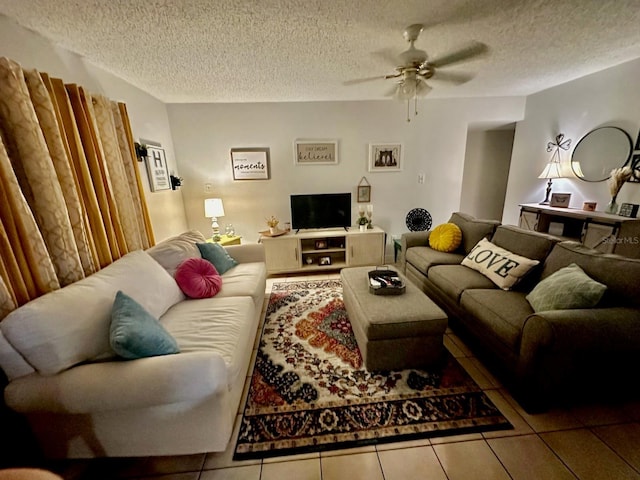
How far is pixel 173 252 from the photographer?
2084 millimetres

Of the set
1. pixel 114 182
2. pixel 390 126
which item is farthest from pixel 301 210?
pixel 114 182

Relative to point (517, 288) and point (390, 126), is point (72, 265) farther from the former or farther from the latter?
point (390, 126)

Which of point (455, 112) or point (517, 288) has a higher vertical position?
point (455, 112)

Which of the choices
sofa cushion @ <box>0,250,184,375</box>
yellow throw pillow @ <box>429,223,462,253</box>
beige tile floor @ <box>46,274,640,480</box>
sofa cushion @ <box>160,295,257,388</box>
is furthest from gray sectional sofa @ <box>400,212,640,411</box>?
sofa cushion @ <box>0,250,184,375</box>

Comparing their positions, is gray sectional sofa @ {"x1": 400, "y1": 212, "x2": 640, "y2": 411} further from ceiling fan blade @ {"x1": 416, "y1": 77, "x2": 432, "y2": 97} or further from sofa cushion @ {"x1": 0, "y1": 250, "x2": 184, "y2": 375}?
sofa cushion @ {"x1": 0, "y1": 250, "x2": 184, "y2": 375}

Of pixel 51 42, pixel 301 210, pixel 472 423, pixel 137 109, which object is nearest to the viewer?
pixel 472 423

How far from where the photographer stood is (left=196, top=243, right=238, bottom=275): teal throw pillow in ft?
7.73

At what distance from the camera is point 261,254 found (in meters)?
2.74

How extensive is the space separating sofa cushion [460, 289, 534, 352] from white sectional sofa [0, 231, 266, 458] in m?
1.60

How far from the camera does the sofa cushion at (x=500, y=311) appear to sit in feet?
4.84

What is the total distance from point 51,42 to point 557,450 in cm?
393

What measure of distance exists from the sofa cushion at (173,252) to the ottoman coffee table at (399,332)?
152 centimetres

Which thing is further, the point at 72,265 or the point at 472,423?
the point at 72,265

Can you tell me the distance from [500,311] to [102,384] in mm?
2175
